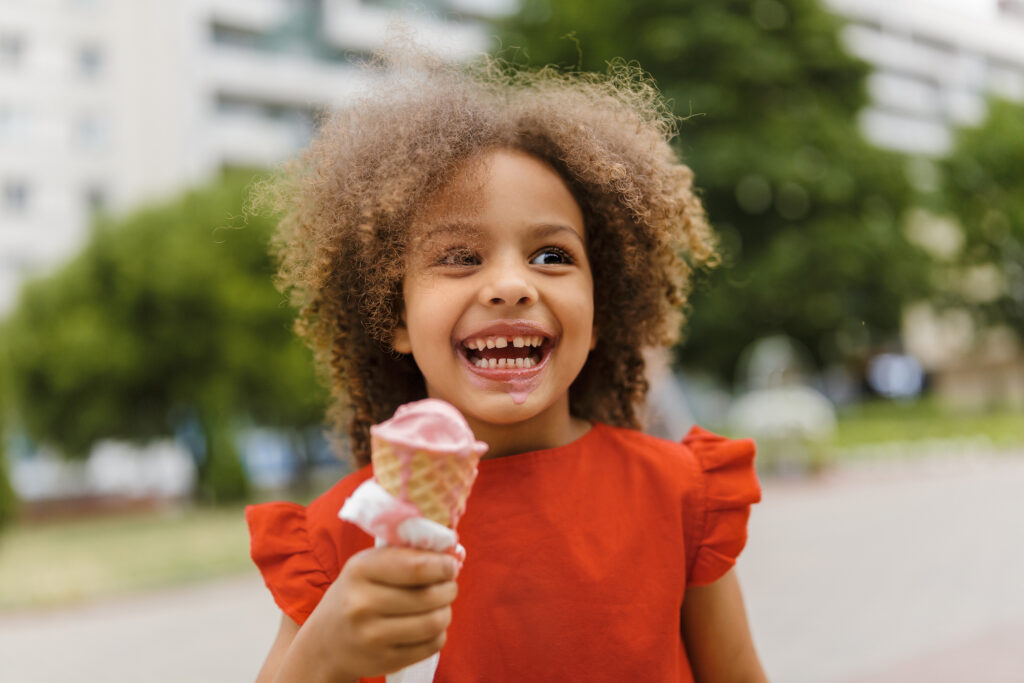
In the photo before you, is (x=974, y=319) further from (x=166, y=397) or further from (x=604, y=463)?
(x=604, y=463)

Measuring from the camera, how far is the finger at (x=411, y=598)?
1.12 m

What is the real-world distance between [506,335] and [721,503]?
52 centimetres

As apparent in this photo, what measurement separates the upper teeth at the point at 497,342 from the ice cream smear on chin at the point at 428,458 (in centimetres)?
40

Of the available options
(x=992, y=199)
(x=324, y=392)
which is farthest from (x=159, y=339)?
(x=992, y=199)

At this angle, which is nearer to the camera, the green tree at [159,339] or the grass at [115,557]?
the grass at [115,557]

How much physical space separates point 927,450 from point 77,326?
15.5m

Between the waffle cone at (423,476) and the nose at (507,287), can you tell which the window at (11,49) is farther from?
the waffle cone at (423,476)

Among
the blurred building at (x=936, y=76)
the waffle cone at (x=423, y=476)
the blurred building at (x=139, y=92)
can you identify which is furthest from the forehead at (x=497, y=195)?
the blurred building at (x=936, y=76)

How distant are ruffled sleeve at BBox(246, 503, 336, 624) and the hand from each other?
1.02 ft

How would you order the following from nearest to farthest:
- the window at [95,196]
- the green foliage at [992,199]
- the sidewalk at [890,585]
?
1. the sidewalk at [890,585]
2. the green foliage at [992,199]
3. the window at [95,196]

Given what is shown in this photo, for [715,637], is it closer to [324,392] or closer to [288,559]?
[288,559]

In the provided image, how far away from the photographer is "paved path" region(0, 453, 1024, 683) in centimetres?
527

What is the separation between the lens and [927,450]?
16.9 m

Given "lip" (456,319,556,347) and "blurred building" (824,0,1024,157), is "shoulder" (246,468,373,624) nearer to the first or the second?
"lip" (456,319,556,347)
